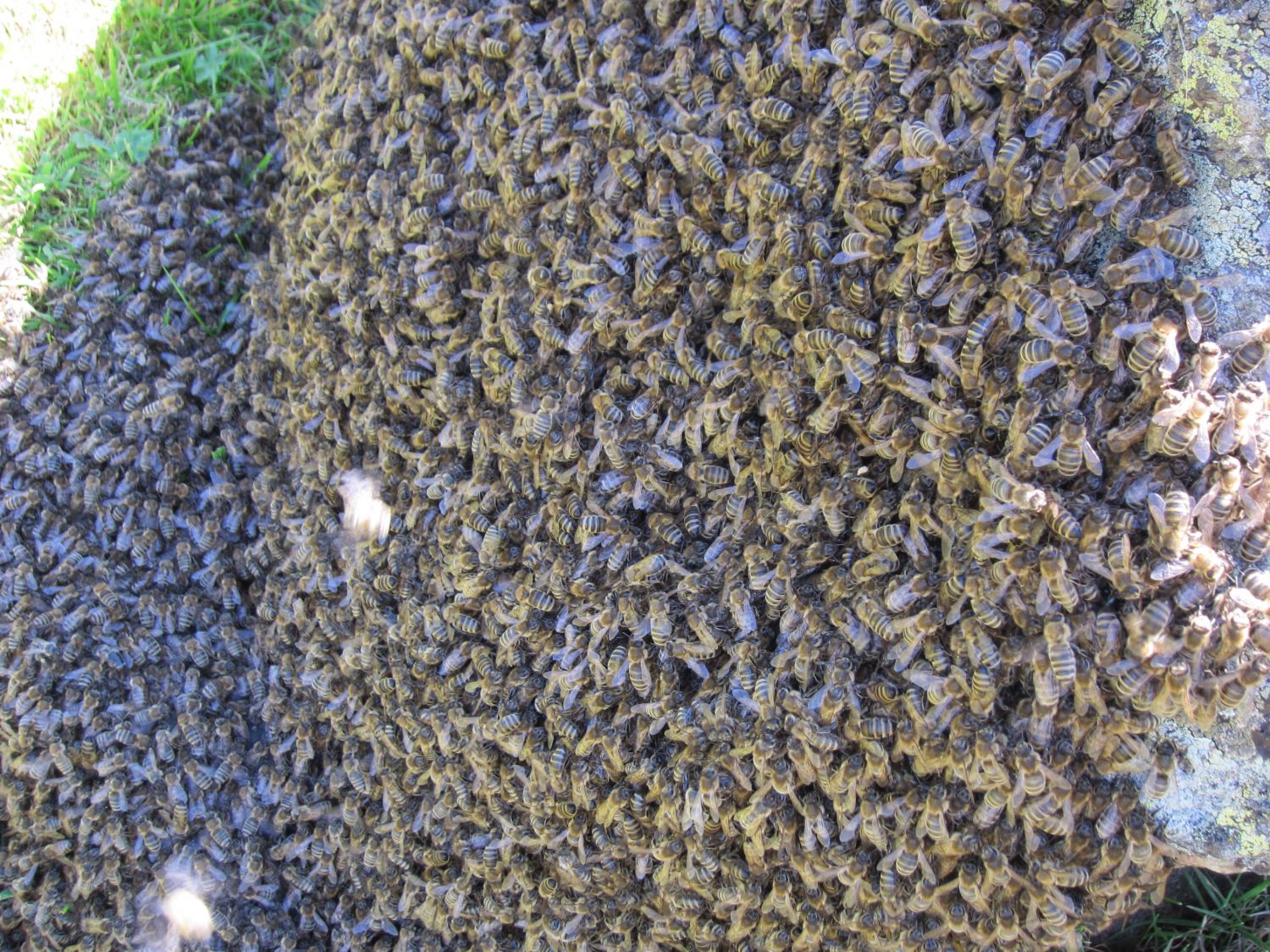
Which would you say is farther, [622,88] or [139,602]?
[139,602]

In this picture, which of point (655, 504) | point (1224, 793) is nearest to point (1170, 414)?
point (1224, 793)

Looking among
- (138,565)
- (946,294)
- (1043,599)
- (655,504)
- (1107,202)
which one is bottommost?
(138,565)

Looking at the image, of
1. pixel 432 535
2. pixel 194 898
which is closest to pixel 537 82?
pixel 432 535

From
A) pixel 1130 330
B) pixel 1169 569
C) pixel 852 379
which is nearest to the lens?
pixel 1169 569

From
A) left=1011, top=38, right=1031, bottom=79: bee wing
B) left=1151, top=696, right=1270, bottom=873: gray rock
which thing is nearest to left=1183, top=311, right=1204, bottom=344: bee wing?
left=1011, top=38, right=1031, bottom=79: bee wing

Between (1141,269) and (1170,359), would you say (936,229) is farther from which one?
(1170,359)

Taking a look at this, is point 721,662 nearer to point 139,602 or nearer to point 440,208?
point 440,208
